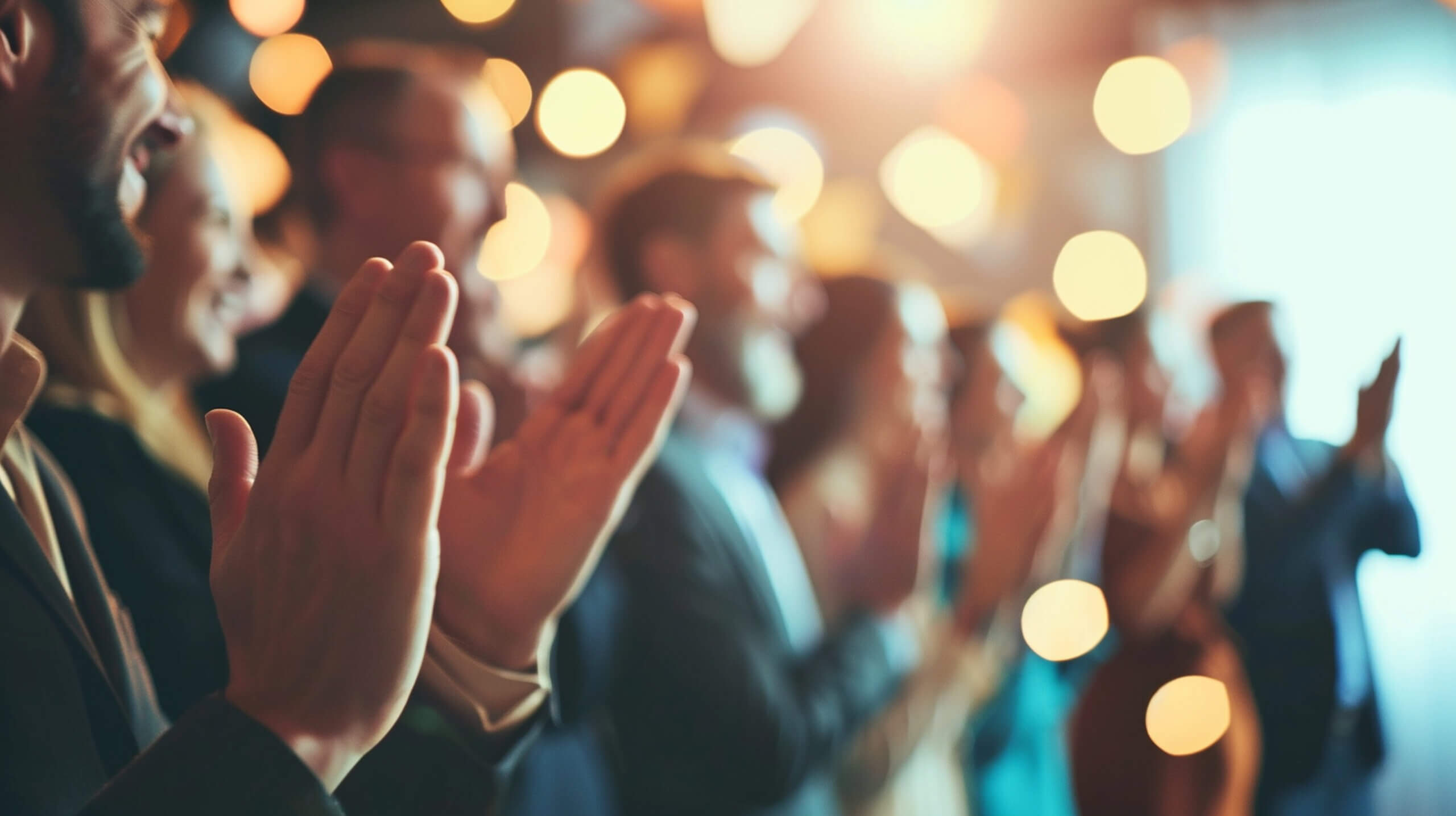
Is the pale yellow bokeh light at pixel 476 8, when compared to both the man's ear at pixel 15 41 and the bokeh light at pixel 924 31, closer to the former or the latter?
the bokeh light at pixel 924 31

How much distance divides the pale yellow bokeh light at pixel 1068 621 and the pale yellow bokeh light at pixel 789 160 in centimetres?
58

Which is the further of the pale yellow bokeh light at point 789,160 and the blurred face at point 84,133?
the pale yellow bokeh light at point 789,160

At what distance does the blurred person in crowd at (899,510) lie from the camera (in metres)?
0.87

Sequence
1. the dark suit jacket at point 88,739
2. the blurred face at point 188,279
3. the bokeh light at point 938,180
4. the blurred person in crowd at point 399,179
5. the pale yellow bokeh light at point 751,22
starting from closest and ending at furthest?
the dark suit jacket at point 88,739 → the blurred face at point 188,279 → the blurred person in crowd at point 399,179 → the pale yellow bokeh light at point 751,22 → the bokeh light at point 938,180

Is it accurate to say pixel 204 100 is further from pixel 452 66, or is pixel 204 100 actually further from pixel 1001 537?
pixel 1001 537

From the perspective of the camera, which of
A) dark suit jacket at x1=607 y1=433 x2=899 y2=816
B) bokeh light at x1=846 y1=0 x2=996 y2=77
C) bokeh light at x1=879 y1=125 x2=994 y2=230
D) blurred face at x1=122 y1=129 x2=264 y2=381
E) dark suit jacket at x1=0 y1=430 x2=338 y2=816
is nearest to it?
dark suit jacket at x1=0 y1=430 x2=338 y2=816

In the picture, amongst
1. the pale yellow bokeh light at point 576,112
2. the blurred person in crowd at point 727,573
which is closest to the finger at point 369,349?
the blurred person in crowd at point 727,573

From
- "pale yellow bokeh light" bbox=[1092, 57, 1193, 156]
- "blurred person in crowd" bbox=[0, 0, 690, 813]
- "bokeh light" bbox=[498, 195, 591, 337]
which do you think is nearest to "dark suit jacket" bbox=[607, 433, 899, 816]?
"blurred person in crowd" bbox=[0, 0, 690, 813]

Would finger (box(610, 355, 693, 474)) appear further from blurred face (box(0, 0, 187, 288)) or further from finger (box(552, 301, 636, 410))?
blurred face (box(0, 0, 187, 288))

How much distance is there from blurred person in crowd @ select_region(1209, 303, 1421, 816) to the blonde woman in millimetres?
844

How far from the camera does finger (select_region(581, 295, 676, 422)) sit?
51 cm

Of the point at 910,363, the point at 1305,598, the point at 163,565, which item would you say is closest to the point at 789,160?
the point at 910,363

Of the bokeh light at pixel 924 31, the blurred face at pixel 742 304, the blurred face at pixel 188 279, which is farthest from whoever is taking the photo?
the bokeh light at pixel 924 31

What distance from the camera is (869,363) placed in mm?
981
